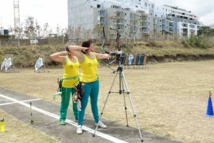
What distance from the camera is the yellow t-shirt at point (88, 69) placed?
16.7ft

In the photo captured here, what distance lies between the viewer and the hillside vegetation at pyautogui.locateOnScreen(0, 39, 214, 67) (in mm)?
30430

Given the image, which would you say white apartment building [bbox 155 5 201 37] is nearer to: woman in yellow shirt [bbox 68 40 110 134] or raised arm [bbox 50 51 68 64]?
raised arm [bbox 50 51 68 64]

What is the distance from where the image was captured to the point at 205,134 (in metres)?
5.05

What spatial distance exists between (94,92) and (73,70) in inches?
34.6

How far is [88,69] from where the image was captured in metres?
5.13

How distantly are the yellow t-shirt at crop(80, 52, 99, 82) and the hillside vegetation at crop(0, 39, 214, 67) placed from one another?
14.0 m

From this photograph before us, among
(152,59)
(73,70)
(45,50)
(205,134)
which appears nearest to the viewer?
(205,134)

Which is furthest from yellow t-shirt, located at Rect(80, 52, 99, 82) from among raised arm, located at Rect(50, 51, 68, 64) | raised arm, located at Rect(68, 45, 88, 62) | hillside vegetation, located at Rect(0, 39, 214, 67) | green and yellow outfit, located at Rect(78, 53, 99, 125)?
hillside vegetation, located at Rect(0, 39, 214, 67)

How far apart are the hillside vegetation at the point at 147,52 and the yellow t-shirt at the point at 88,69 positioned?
552 inches

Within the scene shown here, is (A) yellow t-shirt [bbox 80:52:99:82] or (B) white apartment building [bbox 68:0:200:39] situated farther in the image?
(B) white apartment building [bbox 68:0:200:39]

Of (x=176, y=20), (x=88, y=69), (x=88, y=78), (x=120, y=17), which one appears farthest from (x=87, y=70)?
(x=176, y=20)

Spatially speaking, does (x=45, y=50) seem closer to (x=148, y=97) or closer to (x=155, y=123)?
(x=148, y=97)

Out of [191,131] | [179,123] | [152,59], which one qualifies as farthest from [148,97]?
[152,59]

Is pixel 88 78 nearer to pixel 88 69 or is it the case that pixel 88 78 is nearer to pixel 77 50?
pixel 88 69
